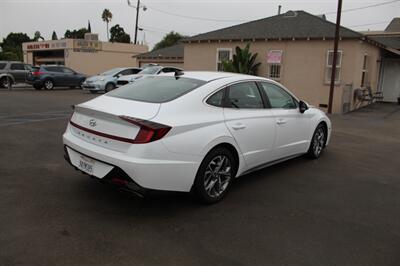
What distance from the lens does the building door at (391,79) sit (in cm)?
2078

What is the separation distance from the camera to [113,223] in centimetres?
377

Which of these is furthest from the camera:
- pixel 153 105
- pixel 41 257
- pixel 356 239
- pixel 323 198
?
pixel 323 198

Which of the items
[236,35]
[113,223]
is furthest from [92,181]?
[236,35]

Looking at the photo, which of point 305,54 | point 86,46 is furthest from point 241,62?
point 86,46

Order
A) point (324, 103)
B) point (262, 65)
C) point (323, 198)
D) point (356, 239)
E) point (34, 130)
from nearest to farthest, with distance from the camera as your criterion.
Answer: point (356, 239) → point (323, 198) → point (34, 130) → point (324, 103) → point (262, 65)

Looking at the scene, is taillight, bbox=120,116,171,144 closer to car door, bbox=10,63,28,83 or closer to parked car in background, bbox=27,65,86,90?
parked car in background, bbox=27,65,86,90

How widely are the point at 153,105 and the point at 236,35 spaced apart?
1495 centimetres

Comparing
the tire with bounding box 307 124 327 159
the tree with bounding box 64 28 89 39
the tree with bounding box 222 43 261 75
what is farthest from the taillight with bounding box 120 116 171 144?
the tree with bounding box 64 28 89 39

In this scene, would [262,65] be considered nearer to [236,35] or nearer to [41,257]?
[236,35]

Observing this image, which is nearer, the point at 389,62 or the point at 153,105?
the point at 153,105

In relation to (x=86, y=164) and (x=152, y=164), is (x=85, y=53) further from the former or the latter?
(x=152, y=164)

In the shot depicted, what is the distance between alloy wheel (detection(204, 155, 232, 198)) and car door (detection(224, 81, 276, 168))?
330mm

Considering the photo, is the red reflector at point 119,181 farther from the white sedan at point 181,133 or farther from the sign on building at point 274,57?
the sign on building at point 274,57

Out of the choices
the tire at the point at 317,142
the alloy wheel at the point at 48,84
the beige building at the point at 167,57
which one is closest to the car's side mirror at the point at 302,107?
the tire at the point at 317,142
